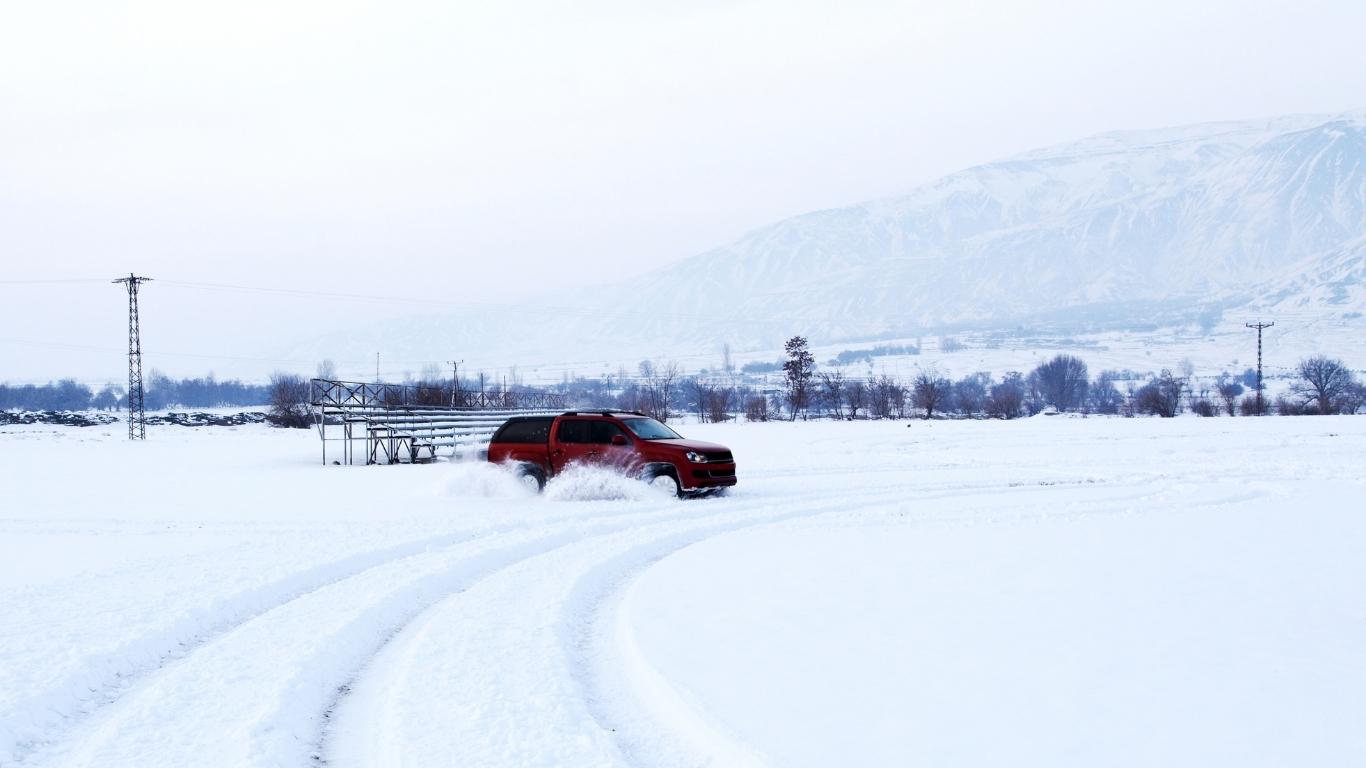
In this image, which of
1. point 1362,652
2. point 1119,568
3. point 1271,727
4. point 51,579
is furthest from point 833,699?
point 51,579

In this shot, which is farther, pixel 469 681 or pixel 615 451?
pixel 615 451

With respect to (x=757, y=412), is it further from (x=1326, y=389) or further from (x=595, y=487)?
(x=1326, y=389)

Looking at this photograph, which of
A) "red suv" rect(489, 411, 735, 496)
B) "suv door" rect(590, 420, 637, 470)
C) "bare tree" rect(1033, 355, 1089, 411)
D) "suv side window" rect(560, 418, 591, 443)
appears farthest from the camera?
"bare tree" rect(1033, 355, 1089, 411)

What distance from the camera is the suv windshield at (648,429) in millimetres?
20156

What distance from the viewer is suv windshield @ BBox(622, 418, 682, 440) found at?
2016 cm

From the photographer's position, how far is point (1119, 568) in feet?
33.6

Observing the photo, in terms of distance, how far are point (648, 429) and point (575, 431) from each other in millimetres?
1451

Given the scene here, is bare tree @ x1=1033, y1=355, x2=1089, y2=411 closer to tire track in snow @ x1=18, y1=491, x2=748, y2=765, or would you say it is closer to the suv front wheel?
the suv front wheel

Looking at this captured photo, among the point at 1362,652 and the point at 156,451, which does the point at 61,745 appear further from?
the point at 156,451

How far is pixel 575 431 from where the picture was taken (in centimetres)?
2023

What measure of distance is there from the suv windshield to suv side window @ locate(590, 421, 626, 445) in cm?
25

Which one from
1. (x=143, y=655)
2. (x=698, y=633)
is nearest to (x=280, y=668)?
(x=143, y=655)

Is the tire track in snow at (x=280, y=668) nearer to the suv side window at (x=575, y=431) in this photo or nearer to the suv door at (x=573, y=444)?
the suv door at (x=573, y=444)

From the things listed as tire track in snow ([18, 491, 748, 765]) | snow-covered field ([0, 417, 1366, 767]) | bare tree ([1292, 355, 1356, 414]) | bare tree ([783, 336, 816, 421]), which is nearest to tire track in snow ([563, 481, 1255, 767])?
snow-covered field ([0, 417, 1366, 767])
